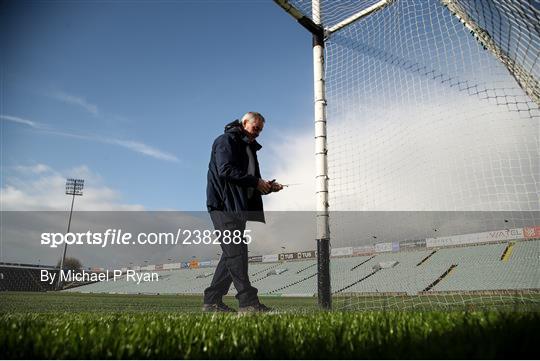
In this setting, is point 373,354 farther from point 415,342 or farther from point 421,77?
point 421,77

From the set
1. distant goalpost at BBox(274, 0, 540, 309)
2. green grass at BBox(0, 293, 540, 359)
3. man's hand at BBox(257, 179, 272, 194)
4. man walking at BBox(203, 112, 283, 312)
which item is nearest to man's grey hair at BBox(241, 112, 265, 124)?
man walking at BBox(203, 112, 283, 312)

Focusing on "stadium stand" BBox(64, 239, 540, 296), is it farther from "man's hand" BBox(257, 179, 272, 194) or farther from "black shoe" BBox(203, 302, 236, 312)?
"man's hand" BBox(257, 179, 272, 194)

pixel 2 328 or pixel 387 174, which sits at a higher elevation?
pixel 387 174

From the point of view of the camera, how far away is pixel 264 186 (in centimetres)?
403

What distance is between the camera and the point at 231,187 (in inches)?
160

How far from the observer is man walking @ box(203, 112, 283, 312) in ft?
12.8

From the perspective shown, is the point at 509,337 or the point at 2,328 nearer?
the point at 509,337

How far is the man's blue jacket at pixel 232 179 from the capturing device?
394 centimetres

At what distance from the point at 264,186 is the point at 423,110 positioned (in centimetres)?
360

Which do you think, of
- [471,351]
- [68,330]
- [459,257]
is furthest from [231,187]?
[459,257]

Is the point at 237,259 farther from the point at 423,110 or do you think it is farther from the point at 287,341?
the point at 423,110

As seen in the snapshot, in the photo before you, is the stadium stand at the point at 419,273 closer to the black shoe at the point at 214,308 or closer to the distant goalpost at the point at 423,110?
the distant goalpost at the point at 423,110

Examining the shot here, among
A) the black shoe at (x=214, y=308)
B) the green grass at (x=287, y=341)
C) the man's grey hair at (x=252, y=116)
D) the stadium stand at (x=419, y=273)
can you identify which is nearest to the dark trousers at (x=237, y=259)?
the black shoe at (x=214, y=308)

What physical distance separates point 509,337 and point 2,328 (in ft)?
7.69
